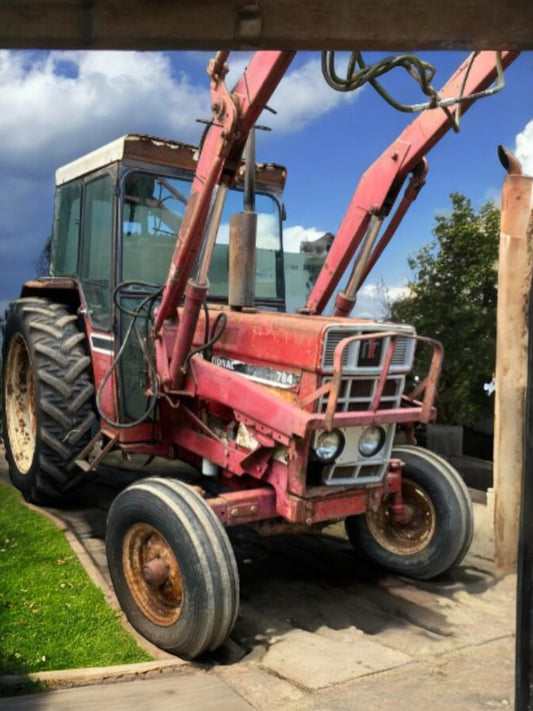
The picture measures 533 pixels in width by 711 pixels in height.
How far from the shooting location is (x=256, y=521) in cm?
461

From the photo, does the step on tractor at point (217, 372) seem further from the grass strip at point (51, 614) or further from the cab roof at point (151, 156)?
the grass strip at point (51, 614)

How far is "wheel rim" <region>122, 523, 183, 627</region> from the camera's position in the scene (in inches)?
163

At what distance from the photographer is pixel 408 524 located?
5.47 m

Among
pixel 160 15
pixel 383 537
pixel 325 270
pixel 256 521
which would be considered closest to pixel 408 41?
pixel 160 15

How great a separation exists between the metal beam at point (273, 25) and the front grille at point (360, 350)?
263 cm

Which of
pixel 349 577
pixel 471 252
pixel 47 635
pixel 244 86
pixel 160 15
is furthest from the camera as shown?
pixel 471 252

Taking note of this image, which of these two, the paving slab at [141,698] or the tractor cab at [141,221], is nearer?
the paving slab at [141,698]

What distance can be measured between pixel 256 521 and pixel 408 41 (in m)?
3.40

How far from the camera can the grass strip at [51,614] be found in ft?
12.4

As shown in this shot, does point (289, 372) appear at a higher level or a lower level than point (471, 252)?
lower

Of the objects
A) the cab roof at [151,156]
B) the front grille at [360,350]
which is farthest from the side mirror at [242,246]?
the front grille at [360,350]

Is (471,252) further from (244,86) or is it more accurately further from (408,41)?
(408,41)

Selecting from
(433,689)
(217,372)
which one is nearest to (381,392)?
(217,372)

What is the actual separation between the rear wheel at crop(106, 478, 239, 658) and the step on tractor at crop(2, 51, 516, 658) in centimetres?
1
